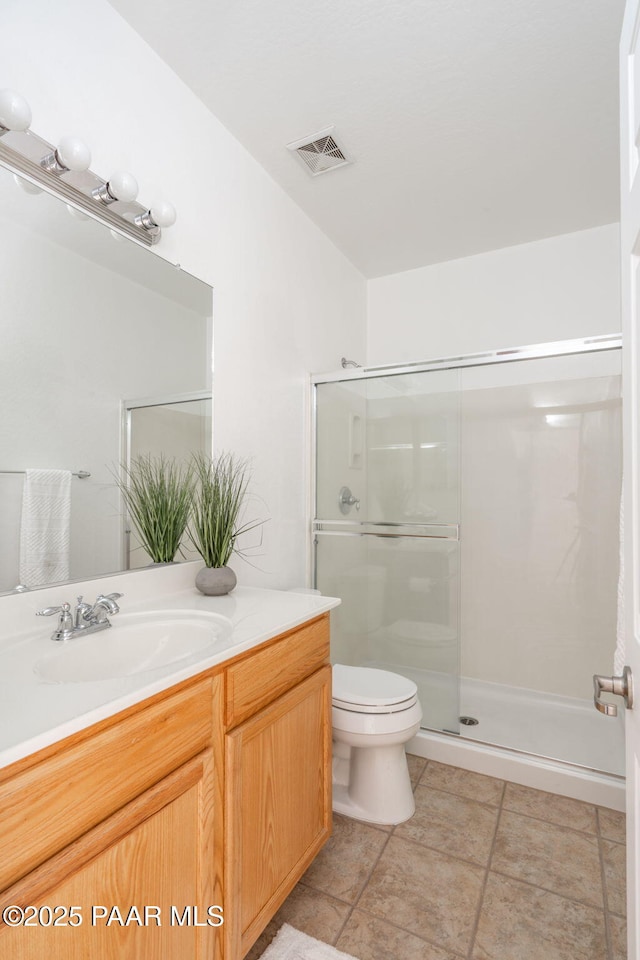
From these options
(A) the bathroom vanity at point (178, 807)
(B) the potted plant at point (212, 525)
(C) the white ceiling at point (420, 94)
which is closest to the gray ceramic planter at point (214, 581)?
(B) the potted plant at point (212, 525)

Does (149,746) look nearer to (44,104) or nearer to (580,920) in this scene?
(580,920)

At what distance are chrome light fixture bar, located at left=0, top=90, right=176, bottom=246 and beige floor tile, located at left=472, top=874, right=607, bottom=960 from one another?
2212 mm

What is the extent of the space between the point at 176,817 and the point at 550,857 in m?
1.38

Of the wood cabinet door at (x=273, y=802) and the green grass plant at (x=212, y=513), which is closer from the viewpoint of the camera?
the wood cabinet door at (x=273, y=802)

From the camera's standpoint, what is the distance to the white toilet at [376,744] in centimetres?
176

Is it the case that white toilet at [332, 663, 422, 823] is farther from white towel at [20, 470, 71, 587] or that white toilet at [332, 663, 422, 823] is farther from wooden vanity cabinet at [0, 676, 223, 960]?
white towel at [20, 470, 71, 587]

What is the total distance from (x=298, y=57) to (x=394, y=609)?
2237mm

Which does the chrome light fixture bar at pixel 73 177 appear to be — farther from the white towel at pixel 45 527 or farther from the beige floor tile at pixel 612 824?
the beige floor tile at pixel 612 824

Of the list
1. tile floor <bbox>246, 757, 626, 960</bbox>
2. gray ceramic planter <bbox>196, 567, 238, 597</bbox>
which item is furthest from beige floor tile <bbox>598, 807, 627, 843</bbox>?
gray ceramic planter <bbox>196, 567, 238, 597</bbox>

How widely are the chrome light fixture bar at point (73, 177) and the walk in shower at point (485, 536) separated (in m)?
1.18

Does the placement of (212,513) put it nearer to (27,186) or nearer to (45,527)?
(45,527)

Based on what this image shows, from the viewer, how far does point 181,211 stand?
1.69 metres

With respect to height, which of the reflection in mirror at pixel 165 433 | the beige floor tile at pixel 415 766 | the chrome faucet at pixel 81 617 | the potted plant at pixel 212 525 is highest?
the reflection in mirror at pixel 165 433

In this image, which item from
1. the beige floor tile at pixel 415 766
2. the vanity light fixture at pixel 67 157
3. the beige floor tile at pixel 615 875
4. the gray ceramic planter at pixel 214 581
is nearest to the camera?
the vanity light fixture at pixel 67 157
